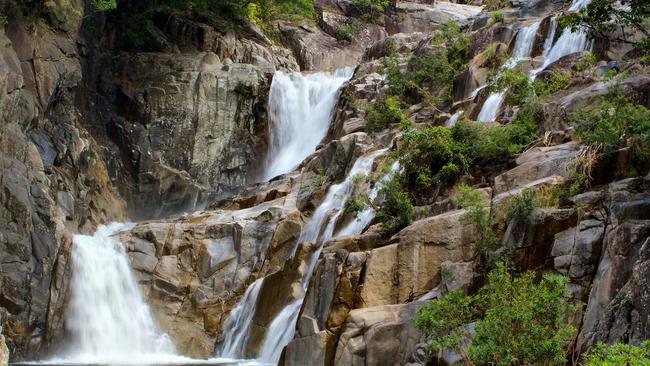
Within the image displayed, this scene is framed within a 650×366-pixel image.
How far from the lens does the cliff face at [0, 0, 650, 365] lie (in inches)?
568

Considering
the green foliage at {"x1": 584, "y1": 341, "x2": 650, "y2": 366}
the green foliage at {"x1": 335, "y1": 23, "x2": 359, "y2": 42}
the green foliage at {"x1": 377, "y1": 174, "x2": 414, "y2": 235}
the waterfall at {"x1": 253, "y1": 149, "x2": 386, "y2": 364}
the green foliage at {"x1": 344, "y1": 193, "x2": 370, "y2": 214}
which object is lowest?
the waterfall at {"x1": 253, "y1": 149, "x2": 386, "y2": 364}

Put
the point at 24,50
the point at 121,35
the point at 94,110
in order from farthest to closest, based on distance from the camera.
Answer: the point at 121,35 → the point at 94,110 → the point at 24,50

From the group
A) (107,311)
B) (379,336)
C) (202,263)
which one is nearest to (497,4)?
(202,263)

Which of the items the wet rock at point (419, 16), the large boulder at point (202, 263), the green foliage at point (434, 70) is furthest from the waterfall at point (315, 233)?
the wet rock at point (419, 16)

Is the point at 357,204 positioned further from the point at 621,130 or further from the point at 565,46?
the point at 565,46

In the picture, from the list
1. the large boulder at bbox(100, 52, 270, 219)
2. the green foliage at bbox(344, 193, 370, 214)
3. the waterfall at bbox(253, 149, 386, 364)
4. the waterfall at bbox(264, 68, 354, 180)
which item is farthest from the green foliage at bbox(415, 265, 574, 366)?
the large boulder at bbox(100, 52, 270, 219)

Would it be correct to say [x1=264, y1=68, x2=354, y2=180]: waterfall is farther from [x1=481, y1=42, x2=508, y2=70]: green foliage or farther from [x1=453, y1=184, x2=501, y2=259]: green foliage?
[x1=453, y1=184, x2=501, y2=259]: green foliage

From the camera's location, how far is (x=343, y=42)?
48594mm

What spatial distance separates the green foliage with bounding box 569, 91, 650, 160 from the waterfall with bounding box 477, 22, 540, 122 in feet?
22.2

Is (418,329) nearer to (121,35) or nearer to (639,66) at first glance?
(639,66)

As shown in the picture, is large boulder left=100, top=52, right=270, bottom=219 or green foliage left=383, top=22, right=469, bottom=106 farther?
large boulder left=100, top=52, right=270, bottom=219

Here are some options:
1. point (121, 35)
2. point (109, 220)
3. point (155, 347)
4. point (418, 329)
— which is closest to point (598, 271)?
point (418, 329)

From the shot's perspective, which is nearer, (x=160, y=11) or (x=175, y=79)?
(x=175, y=79)

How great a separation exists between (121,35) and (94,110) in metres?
5.07
